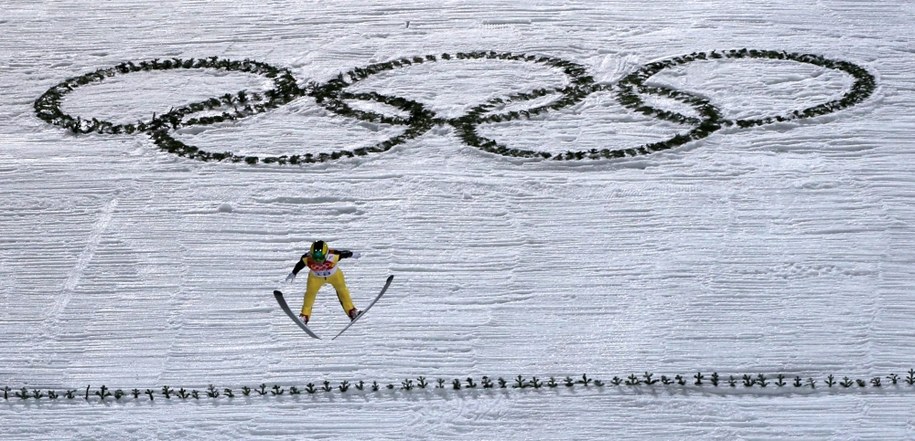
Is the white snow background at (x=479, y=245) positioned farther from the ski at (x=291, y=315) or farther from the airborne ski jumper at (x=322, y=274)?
the airborne ski jumper at (x=322, y=274)

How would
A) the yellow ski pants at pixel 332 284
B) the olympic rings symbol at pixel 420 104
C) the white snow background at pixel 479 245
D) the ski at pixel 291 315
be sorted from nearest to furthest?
1. the white snow background at pixel 479 245
2. the yellow ski pants at pixel 332 284
3. the ski at pixel 291 315
4. the olympic rings symbol at pixel 420 104

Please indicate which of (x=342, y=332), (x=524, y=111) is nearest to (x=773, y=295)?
(x=342, y=332)

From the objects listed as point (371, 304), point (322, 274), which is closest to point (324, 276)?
point (322, 274)

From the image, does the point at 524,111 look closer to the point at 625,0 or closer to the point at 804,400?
the point at 625,0

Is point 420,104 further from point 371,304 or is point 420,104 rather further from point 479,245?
point 371,304

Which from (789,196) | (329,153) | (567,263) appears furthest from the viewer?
(329,153)

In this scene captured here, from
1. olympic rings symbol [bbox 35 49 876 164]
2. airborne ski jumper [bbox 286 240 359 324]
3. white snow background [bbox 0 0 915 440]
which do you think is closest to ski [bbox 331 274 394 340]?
white snow background [bbox 0 0 915 440]

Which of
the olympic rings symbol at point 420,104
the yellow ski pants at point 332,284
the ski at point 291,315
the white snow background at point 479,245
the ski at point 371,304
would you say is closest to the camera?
the white snow background at point 479,245

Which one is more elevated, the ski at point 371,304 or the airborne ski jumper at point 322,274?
the airborne ski jumper at point 322,274

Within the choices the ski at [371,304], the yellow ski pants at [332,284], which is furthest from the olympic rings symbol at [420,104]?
the yellow ski pants at [332,284]
